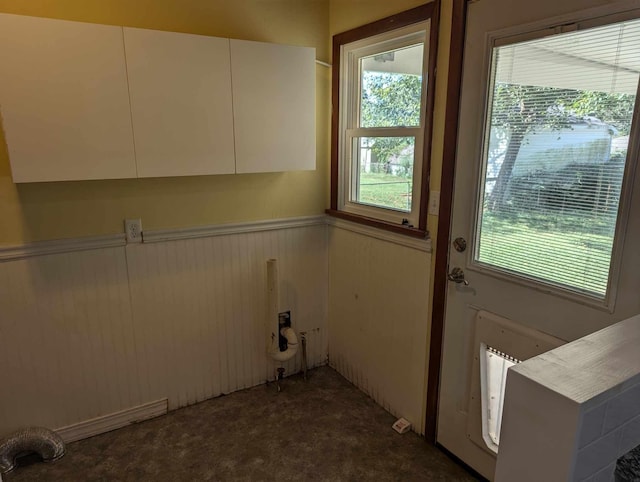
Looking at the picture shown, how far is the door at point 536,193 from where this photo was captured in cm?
133

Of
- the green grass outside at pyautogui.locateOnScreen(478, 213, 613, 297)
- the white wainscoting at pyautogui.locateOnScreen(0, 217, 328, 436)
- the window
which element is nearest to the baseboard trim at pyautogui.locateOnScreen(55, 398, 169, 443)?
the white wainscoting at pyautogui.locateOnScreen(0, 217, 328, 436)

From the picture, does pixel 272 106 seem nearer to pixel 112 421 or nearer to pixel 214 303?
pixel 214 303

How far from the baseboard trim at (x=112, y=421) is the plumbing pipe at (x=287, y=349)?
65 cm

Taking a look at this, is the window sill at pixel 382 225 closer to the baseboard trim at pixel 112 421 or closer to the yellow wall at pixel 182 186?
the yellow wall at pixel 182 186

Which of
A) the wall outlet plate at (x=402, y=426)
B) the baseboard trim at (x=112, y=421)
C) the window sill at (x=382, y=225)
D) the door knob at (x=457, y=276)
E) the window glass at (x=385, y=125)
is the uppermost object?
the window glass at (x=385, y=125)

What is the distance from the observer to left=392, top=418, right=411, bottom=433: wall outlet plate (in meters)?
2.26

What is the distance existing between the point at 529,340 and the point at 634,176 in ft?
2.23

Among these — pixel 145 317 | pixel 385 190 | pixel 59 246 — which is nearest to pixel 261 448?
pixel 145 317

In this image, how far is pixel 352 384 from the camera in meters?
2.72

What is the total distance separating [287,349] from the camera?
2.59 metres

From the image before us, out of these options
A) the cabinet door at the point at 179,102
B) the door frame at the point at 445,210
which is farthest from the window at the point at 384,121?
the cabinet door at the point at 179,102

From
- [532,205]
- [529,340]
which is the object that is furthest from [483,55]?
[529,340]

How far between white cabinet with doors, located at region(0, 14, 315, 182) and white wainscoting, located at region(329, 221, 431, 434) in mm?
649

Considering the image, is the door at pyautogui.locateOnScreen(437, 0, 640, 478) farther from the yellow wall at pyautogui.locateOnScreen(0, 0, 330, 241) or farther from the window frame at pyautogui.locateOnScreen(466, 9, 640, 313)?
the yellow wall at pyautogui.locateOnScreen(0, 0, 330, 241)
